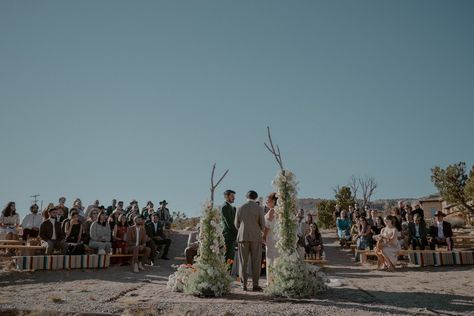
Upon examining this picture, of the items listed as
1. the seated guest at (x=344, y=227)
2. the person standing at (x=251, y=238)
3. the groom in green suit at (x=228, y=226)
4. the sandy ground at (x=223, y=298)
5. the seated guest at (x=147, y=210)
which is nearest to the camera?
the sandy ground at (x=223, y=298)

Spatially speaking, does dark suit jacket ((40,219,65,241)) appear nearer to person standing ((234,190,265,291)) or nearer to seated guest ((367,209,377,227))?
person standing ((234,190,265,291))

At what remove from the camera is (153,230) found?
14461mm

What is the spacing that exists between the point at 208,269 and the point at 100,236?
602cm

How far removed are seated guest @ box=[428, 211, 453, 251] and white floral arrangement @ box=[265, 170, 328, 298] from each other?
7449 mm

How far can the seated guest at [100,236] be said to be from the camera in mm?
12328

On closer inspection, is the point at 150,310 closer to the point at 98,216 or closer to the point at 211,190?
the point at 211,190

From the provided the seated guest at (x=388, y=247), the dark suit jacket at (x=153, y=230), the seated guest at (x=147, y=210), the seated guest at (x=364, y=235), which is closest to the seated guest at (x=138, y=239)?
the dark suit jacket at (x=153, y=230)

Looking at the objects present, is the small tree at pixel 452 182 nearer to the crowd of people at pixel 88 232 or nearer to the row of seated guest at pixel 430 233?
the row of seated guest at pixel 430 233

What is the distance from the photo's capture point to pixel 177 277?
8.29m

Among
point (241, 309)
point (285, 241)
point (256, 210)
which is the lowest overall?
point (241, 309)

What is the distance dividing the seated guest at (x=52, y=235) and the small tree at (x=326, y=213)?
20.0 metres

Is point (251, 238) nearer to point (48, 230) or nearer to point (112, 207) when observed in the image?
point (48, 230)

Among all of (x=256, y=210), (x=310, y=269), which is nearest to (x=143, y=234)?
(x=256, y=210)

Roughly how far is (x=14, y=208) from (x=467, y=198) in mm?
30545
